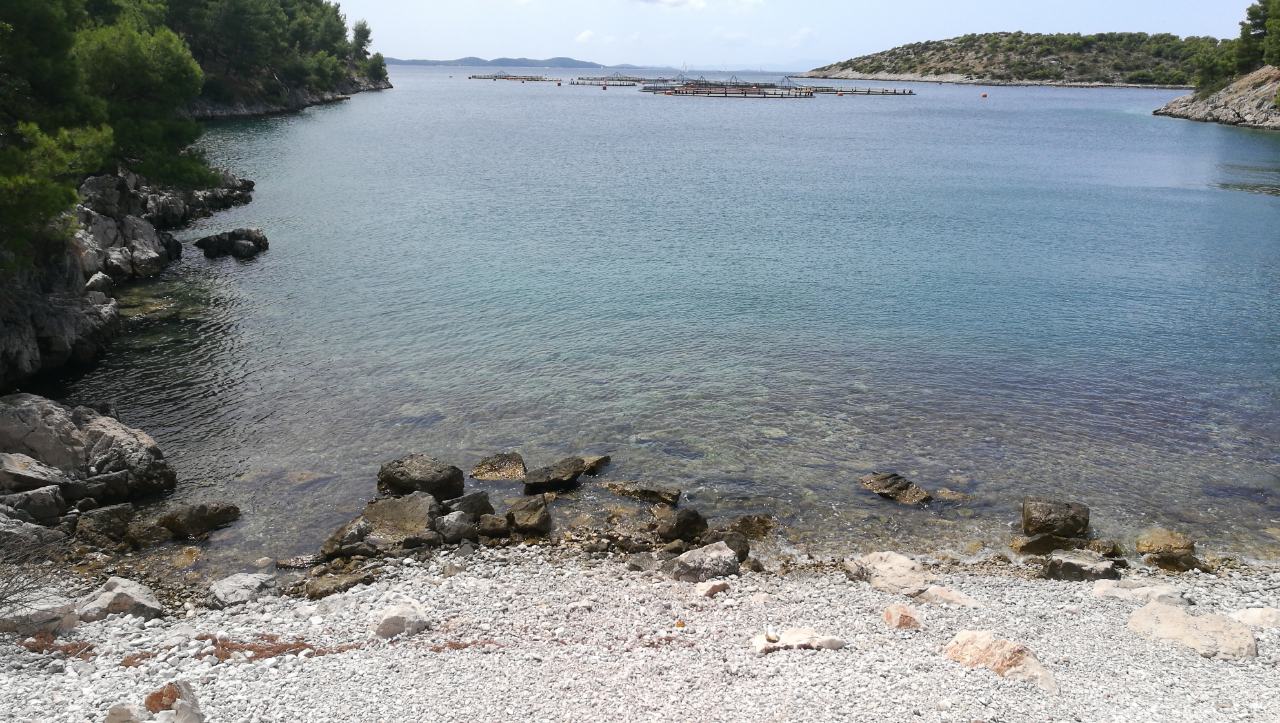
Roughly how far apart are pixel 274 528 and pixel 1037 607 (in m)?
19.2

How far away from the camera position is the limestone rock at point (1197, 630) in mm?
16875

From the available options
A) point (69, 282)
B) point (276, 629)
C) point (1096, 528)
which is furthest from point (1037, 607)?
point (69, 282)

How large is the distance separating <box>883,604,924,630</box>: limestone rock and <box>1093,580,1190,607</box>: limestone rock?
477 cm

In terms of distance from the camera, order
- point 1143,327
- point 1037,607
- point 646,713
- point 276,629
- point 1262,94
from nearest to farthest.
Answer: point 646,713
point 276,629
point 1037,607
point 1143,327
point 1262,94

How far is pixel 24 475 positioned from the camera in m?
23.8

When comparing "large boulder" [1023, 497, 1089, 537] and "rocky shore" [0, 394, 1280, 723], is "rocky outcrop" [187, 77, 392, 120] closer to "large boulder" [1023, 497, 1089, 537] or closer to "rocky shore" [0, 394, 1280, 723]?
"rocky shore" [0, 394, 1280, 723]

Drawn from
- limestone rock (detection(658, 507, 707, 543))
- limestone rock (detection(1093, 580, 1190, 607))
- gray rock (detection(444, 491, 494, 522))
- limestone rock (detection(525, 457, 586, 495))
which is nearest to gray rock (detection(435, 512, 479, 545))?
gray rock (detection(444, 491, 494, 522))


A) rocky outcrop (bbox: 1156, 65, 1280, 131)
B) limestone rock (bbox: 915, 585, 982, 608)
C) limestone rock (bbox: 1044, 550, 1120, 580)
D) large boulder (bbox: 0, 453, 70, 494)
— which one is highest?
rocky outcrop (bbox: 1156, 65, 1280, 131)

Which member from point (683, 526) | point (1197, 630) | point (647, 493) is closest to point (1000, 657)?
point (1197, 630)

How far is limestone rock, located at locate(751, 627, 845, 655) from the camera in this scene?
16.8 metres

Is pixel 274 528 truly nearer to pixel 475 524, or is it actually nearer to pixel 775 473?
pixel 475 524

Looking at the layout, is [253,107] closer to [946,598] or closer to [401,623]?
[401,623]

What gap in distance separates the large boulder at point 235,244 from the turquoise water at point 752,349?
5.07 feet

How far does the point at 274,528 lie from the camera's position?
2373cm
